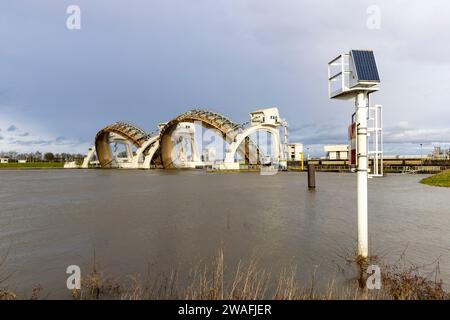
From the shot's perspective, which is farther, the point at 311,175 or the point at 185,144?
the point at 185,144

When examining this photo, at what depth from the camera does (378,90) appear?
20.7ft

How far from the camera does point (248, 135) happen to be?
6844 cm

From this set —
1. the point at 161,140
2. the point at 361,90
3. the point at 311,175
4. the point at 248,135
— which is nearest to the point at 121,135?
the point at 161,140

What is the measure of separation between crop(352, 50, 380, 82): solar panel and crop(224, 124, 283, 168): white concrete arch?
57.9m

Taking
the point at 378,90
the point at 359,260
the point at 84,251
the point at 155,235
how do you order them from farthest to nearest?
the point at 155,235, the point at 84,251, the point at 359,260, the point at 378,90

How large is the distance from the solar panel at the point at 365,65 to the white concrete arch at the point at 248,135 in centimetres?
5786

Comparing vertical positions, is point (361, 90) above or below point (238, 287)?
above

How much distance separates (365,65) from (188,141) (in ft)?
287

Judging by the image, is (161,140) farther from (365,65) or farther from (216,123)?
(365,65)

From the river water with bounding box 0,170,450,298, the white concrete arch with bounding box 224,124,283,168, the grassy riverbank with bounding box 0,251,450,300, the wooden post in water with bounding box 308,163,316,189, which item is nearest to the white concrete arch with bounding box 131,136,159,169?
the white concrete arch with bounding box 224,124,283,168
